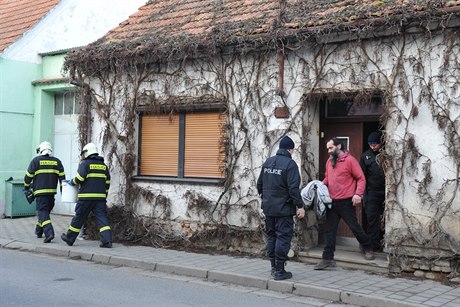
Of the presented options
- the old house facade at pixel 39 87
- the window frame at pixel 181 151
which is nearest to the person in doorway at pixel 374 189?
the window frame at pixel 181 151

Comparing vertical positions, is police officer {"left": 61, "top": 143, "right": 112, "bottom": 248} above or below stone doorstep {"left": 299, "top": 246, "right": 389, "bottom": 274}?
above

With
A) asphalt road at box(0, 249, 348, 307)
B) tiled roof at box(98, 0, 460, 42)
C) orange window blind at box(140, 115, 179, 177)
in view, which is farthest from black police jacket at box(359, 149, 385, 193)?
orange window blind at box(140, 115, 179, 177)

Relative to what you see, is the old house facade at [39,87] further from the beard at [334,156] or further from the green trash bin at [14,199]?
the beard at [334,156]

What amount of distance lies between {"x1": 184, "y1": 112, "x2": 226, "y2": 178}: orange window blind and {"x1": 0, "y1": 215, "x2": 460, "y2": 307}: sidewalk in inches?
63.7

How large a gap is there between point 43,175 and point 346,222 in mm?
6074

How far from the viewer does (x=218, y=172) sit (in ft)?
34.2

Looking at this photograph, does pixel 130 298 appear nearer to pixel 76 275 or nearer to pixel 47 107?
pixel 76 275

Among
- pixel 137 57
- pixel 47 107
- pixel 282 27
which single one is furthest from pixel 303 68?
pixel 47 107

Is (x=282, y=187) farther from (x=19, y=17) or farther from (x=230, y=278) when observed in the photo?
(x=19, y=17)

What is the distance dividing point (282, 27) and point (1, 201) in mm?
9445

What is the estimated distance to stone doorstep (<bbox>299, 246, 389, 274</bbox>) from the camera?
8.40 m

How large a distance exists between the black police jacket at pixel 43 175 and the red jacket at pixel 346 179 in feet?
18.7

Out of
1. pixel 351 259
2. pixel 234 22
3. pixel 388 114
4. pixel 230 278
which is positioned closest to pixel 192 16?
pixel 234 22

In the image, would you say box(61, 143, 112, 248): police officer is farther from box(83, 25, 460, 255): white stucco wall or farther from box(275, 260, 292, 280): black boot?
box(275, 260, 292, 280): black boot
